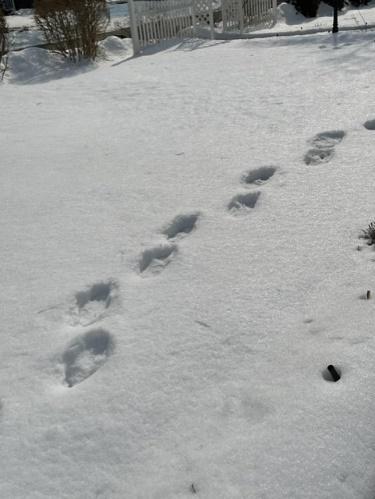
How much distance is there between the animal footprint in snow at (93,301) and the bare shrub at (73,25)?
26.6ft

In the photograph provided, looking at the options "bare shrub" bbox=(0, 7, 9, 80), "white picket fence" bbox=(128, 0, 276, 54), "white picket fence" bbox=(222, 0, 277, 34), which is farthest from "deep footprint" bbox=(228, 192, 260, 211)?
"white picket fence" bbox=(222, 0, 277, 34)

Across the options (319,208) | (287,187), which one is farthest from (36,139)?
(319,208)

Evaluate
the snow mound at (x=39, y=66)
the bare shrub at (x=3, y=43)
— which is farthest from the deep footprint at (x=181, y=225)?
the bare shrub at (x=3, y=43)

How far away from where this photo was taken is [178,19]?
35.8ft

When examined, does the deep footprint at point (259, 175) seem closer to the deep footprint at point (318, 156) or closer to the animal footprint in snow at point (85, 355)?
the deep footprint at point (318, 156)

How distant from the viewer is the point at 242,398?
74.3 inches

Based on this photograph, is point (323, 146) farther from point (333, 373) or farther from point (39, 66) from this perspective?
point (39, 66)

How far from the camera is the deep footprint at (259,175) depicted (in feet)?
12.1

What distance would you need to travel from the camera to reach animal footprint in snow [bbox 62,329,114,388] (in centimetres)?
217

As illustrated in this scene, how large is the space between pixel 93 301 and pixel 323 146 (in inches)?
96.9

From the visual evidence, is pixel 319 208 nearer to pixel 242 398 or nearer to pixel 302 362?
pixel 302 362

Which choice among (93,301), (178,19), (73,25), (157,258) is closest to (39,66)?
(73,25)

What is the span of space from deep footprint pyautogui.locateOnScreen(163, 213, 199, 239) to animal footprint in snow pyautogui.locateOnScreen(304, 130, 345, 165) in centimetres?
115

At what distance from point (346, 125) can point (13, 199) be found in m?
2.96
